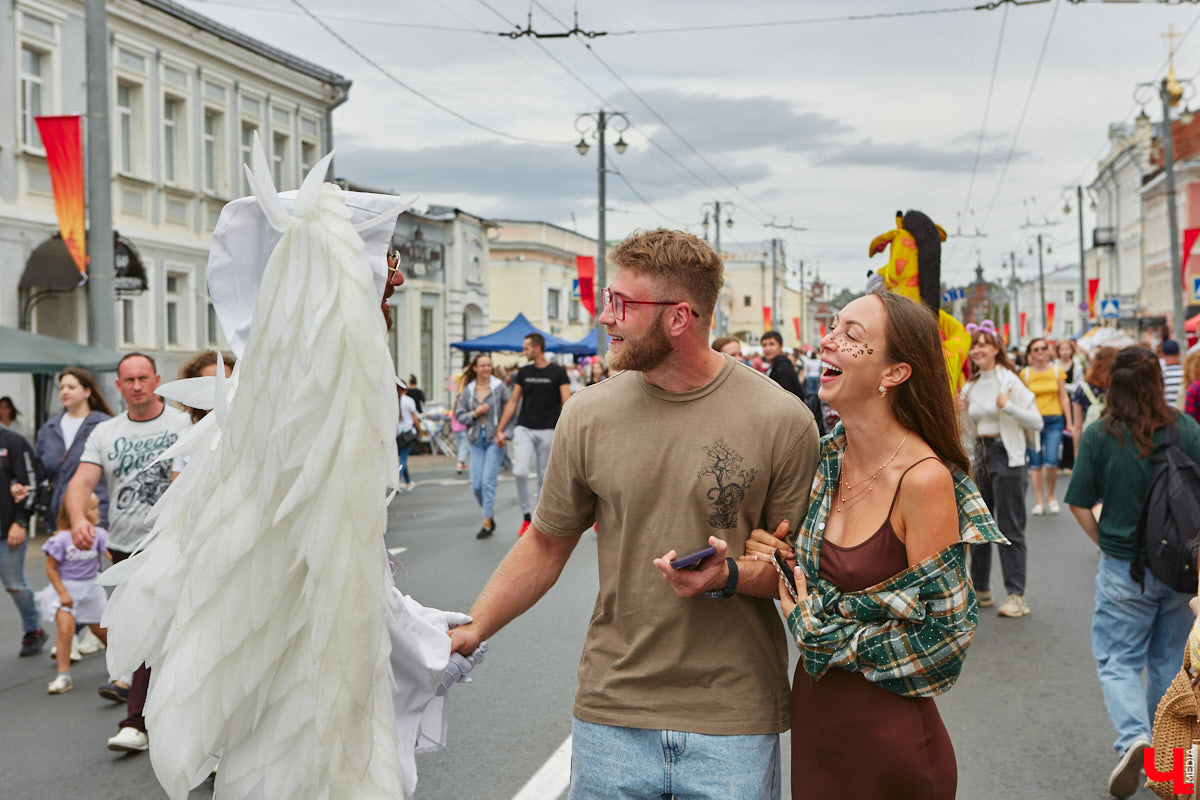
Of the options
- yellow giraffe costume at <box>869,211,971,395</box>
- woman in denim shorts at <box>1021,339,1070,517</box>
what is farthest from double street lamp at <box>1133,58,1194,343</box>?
yellow giraffe costume at <box>869,211,971,395</box>

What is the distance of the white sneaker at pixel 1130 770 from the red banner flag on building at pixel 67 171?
36.2 ft

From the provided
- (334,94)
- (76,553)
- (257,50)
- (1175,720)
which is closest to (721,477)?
(1175,720)

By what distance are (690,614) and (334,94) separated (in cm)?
3155

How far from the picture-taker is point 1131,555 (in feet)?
16.1

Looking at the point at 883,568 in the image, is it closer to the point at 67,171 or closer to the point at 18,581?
the point at 18,581

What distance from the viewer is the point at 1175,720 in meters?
3.59

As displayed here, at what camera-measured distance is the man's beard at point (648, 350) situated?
283cm

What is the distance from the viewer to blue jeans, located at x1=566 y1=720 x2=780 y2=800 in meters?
2.68

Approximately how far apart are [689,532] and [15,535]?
593cm

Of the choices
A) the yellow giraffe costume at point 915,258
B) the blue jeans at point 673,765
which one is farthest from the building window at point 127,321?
the blue jeans at point 673,765

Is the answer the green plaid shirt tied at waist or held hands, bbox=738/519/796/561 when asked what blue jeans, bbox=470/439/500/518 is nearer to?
held hands, bbox=738/519/796/561

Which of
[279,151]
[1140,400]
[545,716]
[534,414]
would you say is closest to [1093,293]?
[279,151]

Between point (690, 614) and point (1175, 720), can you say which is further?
point (1175, 720)

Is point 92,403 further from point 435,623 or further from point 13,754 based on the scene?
point 435,623
